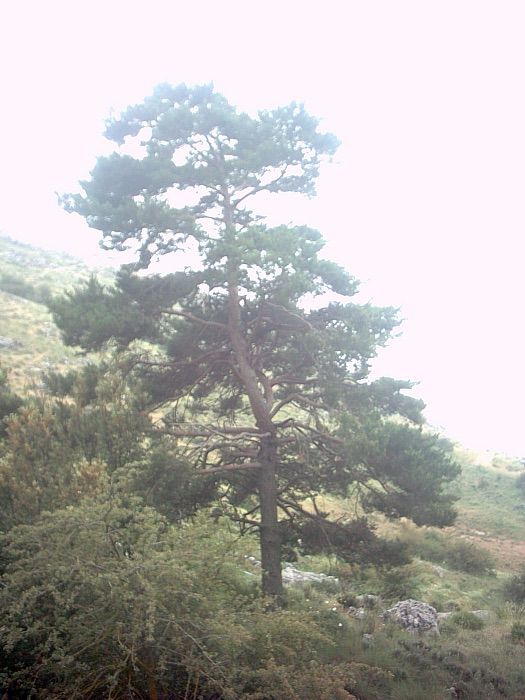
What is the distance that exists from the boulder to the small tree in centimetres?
414

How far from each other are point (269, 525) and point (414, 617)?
6240 mm

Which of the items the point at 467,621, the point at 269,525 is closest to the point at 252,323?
the point at 269,525

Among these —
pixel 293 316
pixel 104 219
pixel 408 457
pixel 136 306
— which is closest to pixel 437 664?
pixel 408 457

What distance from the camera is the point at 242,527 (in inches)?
408

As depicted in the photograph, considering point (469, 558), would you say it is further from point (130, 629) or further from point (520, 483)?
point (130, 629)

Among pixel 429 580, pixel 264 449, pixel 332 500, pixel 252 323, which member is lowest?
pixel 429 580

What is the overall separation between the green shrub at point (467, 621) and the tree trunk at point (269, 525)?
6919 millimetres

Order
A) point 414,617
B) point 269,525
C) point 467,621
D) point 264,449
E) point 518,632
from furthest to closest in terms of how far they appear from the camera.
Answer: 1. point 467,621
2. point 414,617
3. point 518,632
4. point 264,449
5. point 269,525

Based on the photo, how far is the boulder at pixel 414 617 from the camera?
1277 cm

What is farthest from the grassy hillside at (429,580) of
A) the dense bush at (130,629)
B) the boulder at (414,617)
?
the dense bush at (130,629)

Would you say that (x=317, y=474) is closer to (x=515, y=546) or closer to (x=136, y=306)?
(x=136, y=306)

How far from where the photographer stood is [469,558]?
23.3 meters

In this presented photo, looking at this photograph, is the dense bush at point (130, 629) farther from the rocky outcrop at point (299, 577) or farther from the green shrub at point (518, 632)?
the rocky outcrop at point (299, 577)

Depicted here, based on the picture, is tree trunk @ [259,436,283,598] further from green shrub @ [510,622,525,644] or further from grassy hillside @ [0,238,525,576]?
grassy hillside @ [0,238,525,576]
